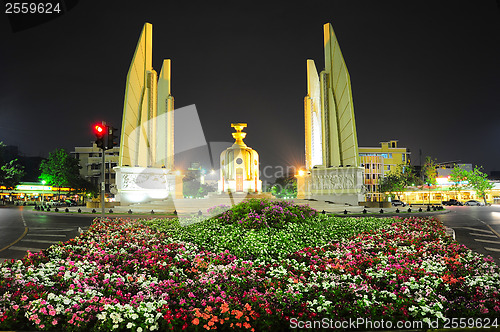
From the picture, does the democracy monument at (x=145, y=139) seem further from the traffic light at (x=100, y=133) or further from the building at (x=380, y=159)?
the building at (x=380, y=159)

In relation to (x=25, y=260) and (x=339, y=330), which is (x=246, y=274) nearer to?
(x=339, y=330)

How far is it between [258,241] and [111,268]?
368 centimetres

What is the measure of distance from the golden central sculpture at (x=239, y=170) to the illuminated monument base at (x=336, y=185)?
22.6 feet

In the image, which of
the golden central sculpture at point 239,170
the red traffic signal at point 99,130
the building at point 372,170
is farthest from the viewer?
the building at point 372,170

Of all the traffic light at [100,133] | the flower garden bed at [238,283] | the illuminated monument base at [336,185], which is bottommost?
the flower garden bed at [238,283]

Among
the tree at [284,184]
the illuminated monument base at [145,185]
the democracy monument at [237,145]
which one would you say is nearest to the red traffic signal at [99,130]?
the democracy monument at [237,145]

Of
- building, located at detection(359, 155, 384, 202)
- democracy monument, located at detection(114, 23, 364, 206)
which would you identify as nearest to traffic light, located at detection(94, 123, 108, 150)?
democracy monument, located at detection(114, 23, 364, 206)

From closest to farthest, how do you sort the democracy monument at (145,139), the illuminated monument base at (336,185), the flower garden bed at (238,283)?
the flower garden bed at (238,283), the illuminated monument base at (336,185), the democracy monument at (145,139)

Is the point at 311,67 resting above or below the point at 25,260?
above

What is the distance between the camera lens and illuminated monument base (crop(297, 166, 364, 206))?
34500mm

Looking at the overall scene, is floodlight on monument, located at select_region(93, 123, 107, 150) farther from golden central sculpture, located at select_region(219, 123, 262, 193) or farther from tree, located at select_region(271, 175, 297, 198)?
tree, located at select_region(271, 175, 297, 198)

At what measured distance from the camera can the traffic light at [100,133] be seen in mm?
13455

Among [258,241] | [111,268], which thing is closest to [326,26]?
[258,241]

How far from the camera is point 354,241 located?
32.3 ft
